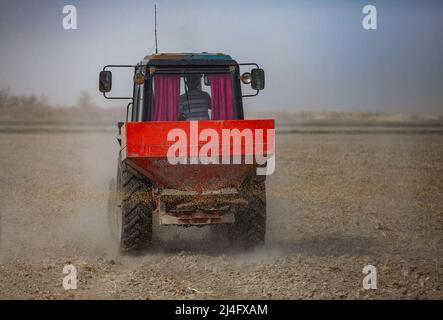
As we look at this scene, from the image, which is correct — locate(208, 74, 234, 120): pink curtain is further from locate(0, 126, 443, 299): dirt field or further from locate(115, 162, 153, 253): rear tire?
locate(0, 126, 443, 299): dirt field

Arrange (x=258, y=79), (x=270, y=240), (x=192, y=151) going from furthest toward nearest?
(x=270, y=240) < (x=258, y=79) < (x=192, y=151)

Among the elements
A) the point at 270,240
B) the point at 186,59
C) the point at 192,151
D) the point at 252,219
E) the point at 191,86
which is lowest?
the point at 270,240

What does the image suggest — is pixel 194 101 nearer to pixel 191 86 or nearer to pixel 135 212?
pixel 191 86

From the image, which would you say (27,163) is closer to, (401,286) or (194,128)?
(194,128)

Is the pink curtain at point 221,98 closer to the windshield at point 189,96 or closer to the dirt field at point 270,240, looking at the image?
the windshield at point 189,96

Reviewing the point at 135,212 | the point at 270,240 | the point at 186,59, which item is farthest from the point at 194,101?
the point at 270,240

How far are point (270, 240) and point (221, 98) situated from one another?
2149 mm

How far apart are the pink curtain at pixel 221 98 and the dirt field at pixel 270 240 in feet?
5.37

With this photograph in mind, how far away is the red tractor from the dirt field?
0.46m

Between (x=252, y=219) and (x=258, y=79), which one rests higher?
(x=258, y=79)

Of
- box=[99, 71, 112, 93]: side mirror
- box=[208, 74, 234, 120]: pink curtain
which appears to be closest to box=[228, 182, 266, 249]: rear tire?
box=[208, 74, 234, 120]: pink curtain

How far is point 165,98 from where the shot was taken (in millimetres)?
8484

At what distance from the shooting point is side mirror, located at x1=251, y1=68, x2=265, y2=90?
8.52m
